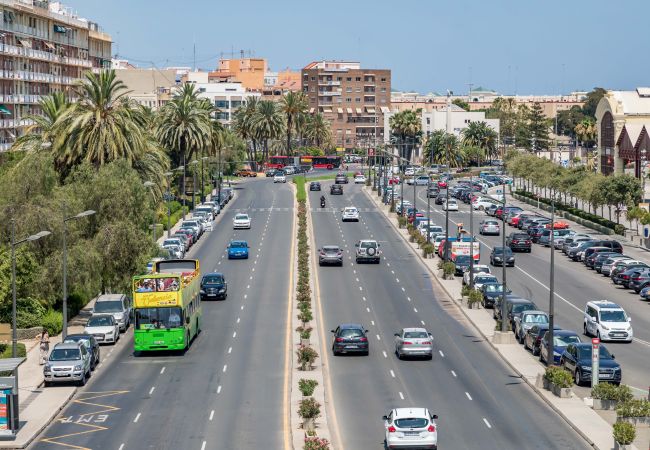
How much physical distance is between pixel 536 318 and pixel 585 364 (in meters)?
10.0

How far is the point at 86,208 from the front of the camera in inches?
2810

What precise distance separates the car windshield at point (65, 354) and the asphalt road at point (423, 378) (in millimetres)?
10380

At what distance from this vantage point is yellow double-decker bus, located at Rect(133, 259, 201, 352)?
176ft

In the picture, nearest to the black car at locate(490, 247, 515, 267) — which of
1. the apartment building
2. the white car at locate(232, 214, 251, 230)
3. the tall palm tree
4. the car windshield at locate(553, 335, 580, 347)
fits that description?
the tall palm tree

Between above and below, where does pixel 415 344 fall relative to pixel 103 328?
above

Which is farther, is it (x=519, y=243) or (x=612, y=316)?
(x=519, y=243)

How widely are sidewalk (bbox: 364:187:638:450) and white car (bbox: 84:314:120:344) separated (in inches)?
711

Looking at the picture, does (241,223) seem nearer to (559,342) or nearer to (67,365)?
(559,342)

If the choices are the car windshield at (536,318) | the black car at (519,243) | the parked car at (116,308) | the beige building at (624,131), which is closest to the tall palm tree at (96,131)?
the parked car at (116,308)

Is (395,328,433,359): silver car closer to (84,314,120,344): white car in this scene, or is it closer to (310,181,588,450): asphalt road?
(310,181,588,450): asphalt road

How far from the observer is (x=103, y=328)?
2295 inches

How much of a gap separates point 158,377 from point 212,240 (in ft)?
170

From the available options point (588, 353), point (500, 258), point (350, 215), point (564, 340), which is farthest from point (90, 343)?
point (350, 215)

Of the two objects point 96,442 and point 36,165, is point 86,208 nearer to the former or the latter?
point 36,165
